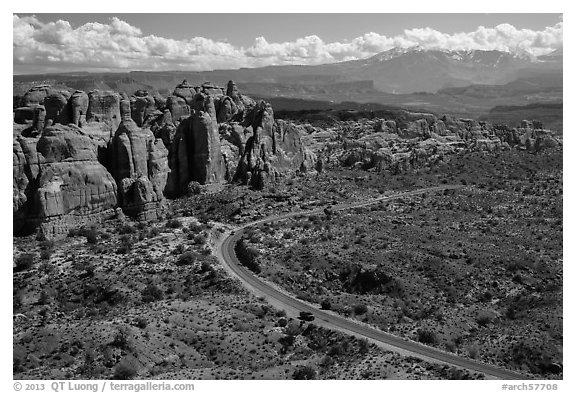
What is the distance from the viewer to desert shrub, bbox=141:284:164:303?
193ft

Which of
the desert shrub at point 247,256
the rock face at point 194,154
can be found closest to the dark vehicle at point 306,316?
the desert shrub at point 247,256

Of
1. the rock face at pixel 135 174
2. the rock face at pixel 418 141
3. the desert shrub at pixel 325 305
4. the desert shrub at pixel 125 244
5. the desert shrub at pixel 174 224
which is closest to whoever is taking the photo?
the desert shrub at pixel 325 305

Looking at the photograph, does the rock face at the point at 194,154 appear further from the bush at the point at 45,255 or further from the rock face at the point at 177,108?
the bush at the point at 45,255

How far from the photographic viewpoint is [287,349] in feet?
170

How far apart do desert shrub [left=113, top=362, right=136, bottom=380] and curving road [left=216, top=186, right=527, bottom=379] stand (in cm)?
1740

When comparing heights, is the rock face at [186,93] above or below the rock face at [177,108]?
above

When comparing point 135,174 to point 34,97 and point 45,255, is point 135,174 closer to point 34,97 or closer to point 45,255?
point 45,255

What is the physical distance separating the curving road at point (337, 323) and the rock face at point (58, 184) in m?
16.1

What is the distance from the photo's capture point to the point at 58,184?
6950cm

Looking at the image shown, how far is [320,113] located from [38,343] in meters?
143

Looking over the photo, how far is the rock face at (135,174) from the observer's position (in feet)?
253

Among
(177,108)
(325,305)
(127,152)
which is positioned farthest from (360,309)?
(177,108)

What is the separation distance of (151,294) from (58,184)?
19891 mm

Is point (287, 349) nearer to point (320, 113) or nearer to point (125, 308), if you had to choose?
point (125, 308)
